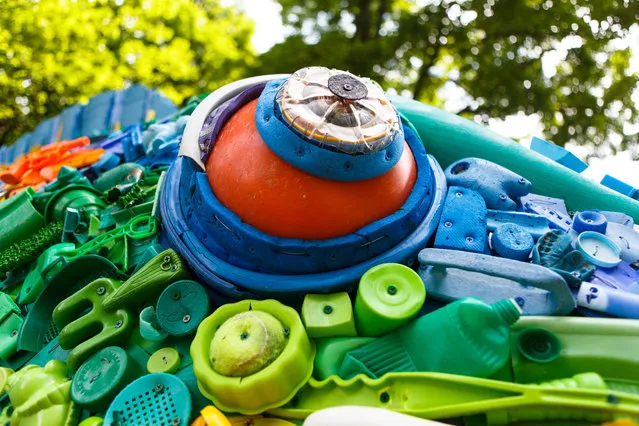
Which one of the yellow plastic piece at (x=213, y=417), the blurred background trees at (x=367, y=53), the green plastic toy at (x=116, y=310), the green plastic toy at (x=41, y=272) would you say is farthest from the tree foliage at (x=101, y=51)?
the yellow plastic piece at (x=213, y=417)

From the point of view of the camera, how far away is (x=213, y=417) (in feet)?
5.50

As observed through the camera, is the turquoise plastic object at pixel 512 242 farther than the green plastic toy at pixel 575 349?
Yes

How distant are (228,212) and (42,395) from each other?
91 centimetres

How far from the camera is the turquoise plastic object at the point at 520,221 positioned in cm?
212

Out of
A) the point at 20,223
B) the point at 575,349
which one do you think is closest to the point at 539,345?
the point at 575,349

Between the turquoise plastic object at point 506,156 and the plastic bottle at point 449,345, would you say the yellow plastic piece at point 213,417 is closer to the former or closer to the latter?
the plastic bottle at point 449,345

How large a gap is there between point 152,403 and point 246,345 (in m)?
0.41

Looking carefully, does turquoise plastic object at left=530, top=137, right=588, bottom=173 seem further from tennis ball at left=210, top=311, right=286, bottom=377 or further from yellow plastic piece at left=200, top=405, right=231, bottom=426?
yellow plastic piece at left=200, top=405, right=231, bottom=426

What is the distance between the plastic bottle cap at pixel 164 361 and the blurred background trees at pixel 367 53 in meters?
5.94

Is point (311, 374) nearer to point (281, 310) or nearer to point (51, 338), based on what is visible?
point (281, 310)

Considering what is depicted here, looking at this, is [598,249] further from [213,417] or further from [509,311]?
[213,417]

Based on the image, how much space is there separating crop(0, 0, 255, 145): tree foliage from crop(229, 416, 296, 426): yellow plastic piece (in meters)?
6.46

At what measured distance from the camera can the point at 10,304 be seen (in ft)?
8.23

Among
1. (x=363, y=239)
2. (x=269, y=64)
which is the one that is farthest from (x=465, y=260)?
(x=269, y=64)
